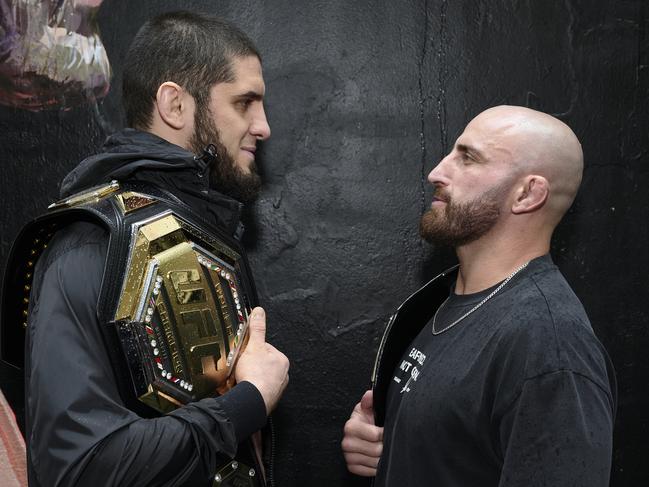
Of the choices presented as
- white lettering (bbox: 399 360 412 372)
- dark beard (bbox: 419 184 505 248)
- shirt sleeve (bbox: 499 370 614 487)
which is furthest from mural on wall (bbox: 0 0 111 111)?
shirt sleeve (bbox: 499 370 614 487)

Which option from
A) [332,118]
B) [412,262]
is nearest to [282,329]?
[412,262]

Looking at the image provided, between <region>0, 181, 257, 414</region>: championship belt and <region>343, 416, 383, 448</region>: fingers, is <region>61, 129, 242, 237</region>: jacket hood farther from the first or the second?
<region>343, 416, 383, 448</region>: fingers

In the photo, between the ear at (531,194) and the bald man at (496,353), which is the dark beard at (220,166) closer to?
the bald man at (496,353)

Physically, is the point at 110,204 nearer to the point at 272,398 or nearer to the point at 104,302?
the point at 104,302

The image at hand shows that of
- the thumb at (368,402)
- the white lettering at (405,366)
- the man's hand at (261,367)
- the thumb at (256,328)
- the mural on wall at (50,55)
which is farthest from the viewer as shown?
the mural on wall at (50,55)

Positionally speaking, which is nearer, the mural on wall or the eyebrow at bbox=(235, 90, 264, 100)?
the eyebrow at bbox=(235, 90, 264, 100)

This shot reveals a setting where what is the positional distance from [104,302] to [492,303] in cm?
89

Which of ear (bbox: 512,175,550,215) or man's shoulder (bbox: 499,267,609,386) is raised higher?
ear (bbox: 512,175,550,215)

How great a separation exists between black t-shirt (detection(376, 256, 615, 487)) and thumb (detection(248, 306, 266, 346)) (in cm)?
39

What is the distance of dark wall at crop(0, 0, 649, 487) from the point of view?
2348mm

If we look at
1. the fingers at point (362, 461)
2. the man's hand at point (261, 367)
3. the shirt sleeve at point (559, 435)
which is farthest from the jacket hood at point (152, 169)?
the shirt sleeve at point (559, 435)

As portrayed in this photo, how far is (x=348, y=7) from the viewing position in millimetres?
2342

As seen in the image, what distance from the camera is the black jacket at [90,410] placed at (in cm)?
129

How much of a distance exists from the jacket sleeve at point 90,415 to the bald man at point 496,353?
0.44 meters
